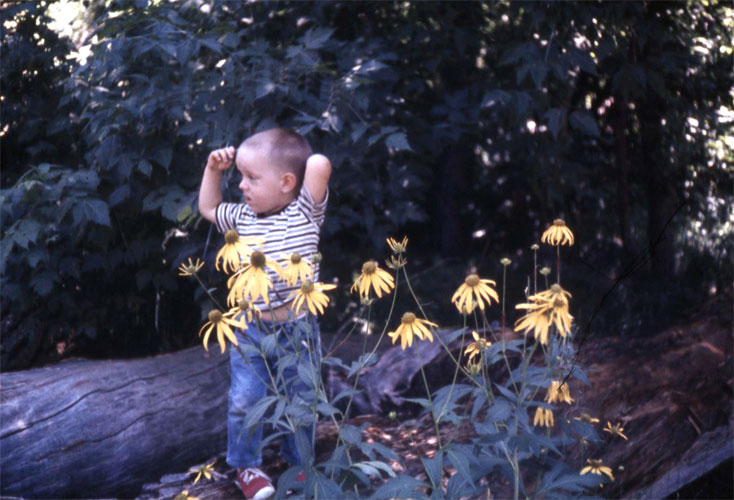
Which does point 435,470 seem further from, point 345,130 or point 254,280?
point 345,130

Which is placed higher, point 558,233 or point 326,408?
point 558,233

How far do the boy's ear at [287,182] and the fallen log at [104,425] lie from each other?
101 centimetres

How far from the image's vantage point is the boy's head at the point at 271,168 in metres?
2.86

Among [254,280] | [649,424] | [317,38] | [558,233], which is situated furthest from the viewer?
[317,38]

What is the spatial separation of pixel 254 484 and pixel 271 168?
1.13 m

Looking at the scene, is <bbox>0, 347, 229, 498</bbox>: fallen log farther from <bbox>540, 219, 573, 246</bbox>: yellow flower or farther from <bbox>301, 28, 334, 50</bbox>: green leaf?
<bbox>540, 219, 573, 246</bbox>: yellow flower

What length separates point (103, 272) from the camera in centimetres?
420

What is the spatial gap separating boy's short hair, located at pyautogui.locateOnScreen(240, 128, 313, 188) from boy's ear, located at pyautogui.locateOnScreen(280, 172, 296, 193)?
0.05ft

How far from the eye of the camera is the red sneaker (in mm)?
2713

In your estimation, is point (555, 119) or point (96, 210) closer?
point (96, 210)

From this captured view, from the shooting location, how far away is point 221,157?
2.86 m

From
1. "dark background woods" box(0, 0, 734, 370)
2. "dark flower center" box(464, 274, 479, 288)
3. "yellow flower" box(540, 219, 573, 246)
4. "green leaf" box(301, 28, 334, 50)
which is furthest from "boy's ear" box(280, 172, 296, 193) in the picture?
"dark flower center" box(464, 274, 479, 288)

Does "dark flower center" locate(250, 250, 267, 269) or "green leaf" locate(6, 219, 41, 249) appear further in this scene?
"green leaf" locate(6, 219, 41, 249)

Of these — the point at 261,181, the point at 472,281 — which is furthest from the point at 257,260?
the point at 261,181
